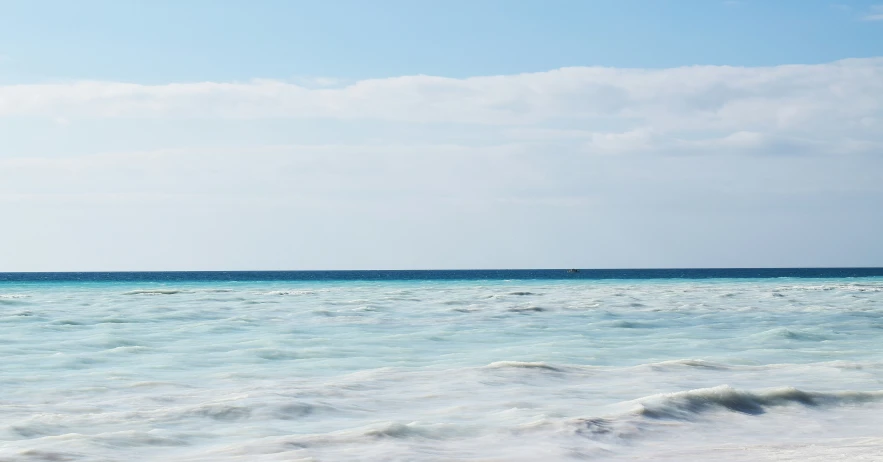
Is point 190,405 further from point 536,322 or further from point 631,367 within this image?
point 536,322

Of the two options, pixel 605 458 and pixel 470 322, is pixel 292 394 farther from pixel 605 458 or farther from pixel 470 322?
pixel 470 322

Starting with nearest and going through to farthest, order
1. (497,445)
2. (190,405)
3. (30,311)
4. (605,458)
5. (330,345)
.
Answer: (605,458) < (497,445) < (190,405) < (330,345) < (30,311)

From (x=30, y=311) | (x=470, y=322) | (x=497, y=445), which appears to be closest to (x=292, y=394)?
(x=497, y=445)

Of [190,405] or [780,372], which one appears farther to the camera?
[780,372]

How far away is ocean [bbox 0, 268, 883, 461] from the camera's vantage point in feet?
25.3

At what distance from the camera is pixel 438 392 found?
10812mm

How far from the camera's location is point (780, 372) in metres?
12.5

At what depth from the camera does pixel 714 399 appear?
9797 mm

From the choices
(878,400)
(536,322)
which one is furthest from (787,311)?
(878,400)

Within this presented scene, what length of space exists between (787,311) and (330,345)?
54.9 ft

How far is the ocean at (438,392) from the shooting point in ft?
25.3

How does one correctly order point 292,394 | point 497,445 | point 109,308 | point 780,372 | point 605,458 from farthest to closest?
point 109,308, point 780,372, point 292,394, point 497,445, point 605,458

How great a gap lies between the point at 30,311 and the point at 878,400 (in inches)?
953

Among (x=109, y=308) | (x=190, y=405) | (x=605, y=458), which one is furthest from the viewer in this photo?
(x=109, y=308)
